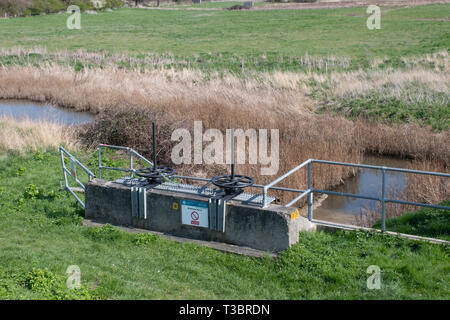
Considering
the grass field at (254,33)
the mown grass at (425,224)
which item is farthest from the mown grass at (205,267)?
the grass field at (254,33)

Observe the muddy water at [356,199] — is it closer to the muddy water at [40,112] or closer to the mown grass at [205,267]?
the mown grass at [205,267]

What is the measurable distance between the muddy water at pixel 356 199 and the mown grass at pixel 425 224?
206cm

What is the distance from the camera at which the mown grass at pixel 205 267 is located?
8.02m

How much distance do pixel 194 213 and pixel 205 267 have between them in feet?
4.43

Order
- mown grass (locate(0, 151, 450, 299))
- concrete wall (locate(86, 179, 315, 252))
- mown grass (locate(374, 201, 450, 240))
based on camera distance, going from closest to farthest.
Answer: mown grass (locate(0, 151, 450, 299)) → concrete wall (locate(86, 179, 315, 252)) → mown grass (locate(374, 201, 450, 240))

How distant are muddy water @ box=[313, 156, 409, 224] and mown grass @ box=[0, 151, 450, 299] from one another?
14.0 ft

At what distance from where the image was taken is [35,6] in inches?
3556

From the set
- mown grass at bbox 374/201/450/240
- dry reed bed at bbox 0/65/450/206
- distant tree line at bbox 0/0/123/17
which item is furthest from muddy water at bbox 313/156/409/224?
distant tree line at bbox 0/0/123/17

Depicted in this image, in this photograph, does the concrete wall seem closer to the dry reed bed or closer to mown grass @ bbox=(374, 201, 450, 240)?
mown grass @ bbox=(374, 201, 450, 240)

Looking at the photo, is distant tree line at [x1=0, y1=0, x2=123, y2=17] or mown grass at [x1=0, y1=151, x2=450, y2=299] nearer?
mown grass at [x1=0, y1=151, x2=450, y2=299]

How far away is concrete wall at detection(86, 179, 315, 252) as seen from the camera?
9492 mm

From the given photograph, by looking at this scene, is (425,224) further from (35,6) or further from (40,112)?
(35,6)

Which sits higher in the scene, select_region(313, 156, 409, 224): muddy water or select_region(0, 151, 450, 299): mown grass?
select_region(0, 151, 450, 299): mown grass
